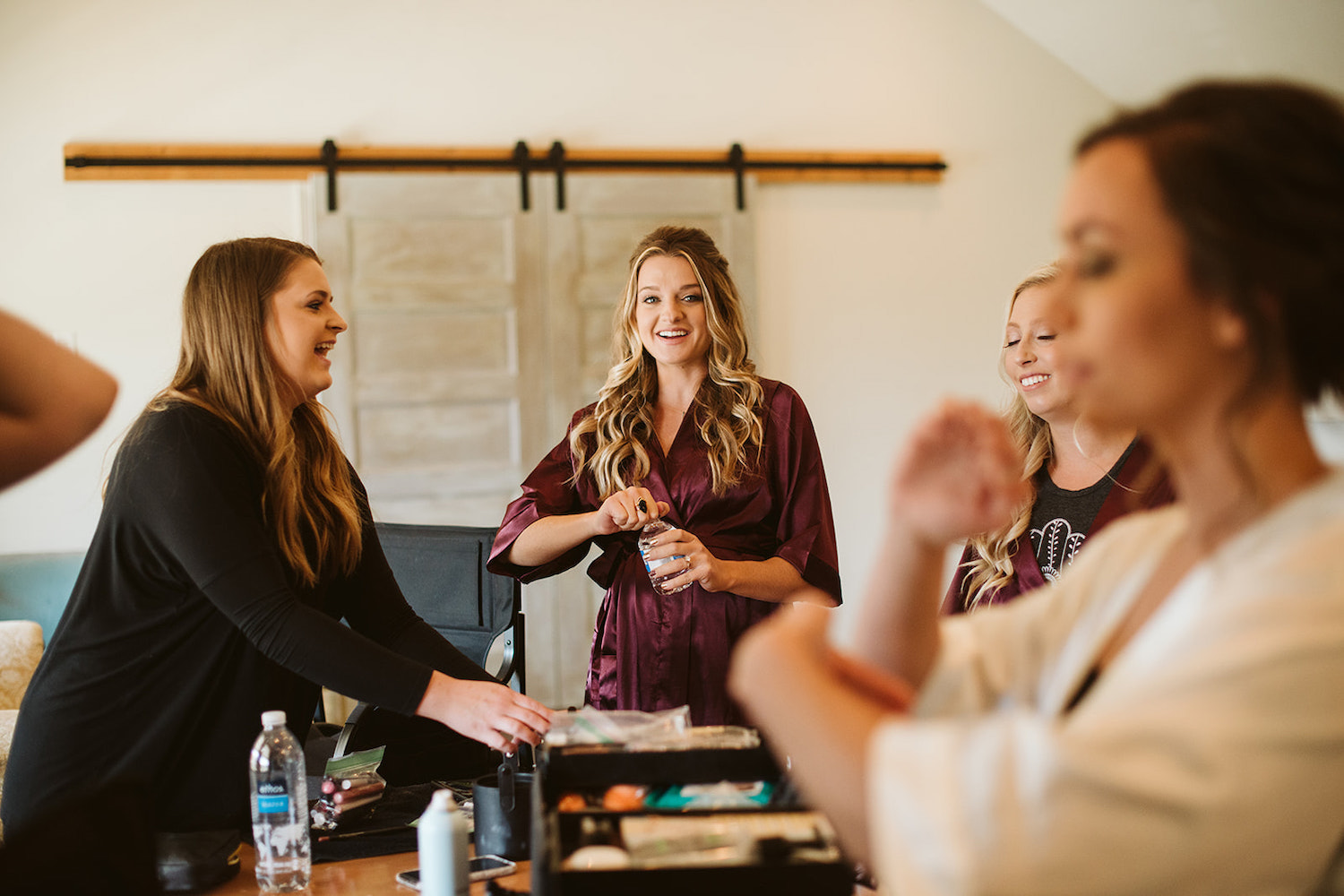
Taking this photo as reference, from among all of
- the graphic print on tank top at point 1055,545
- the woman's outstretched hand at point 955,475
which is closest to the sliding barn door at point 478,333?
the graphic print on tank top at point 1055,545

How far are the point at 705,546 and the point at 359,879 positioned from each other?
3.21 feet

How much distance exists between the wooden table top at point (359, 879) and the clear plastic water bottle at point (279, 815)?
2 cm

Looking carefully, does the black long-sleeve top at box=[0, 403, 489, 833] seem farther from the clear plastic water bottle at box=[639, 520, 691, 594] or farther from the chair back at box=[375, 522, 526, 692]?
the chair back at box=[375, 522, 526, 692]

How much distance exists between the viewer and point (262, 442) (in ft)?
5.69

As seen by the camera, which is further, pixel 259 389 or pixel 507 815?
pixel 259 389

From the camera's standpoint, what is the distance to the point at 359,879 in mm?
1423

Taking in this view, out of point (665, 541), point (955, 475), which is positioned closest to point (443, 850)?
point (955, 475)

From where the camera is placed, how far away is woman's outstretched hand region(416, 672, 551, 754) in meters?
1.54

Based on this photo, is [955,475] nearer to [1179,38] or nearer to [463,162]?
[463,162]

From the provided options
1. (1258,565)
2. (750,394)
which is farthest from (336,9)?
(1258,565)

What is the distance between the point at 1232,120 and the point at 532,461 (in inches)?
150

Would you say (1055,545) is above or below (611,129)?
below

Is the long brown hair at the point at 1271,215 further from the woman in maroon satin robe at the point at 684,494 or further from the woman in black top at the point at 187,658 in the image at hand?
the woman in maroon satin robe at the point at 684,494

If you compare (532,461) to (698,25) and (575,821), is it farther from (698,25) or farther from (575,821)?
(575,821)
